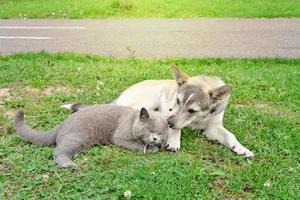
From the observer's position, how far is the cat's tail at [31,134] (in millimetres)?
5098

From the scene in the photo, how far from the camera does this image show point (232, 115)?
611 centimetres

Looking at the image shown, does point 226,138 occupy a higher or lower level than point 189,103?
lower

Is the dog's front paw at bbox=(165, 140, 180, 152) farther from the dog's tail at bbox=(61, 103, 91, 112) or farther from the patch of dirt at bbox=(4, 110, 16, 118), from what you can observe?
the patch of dirt at bbox=(4, 110, 16, 118)

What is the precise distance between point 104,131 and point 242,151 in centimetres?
144

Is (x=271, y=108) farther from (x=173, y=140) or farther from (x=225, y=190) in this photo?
(x=225, y=190)

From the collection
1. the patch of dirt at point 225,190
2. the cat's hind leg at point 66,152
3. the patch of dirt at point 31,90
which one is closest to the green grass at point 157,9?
the patch of dirt at point 31,90

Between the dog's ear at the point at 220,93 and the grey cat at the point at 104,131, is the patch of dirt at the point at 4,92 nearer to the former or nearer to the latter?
the grey cat at the point at 104,131

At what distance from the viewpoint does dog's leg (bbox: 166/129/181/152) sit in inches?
200

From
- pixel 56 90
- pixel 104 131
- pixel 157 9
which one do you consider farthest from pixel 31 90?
pixel 157 9

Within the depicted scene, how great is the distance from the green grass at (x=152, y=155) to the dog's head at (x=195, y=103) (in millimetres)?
304

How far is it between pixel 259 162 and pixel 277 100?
6.60ft

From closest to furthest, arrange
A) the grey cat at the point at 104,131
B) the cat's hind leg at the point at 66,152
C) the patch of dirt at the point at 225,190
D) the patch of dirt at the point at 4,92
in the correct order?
the patch of dirt at the point at 225,190 → the cat's hind leg at the point at 66,152 → the grey cat at the point at 104,131 → the patch of dirt at the point at 4,92

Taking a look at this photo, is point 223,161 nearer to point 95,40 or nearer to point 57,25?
point 95,40

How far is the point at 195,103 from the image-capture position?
16.8ft
